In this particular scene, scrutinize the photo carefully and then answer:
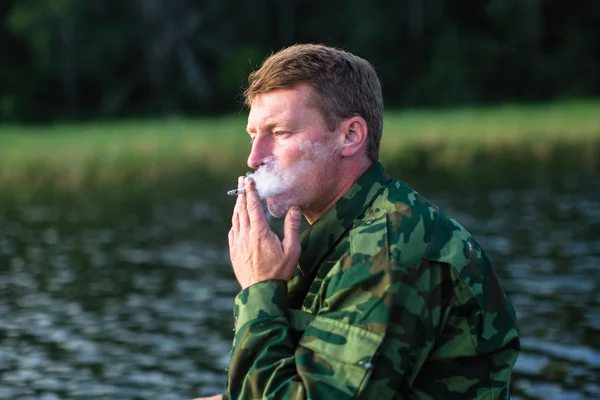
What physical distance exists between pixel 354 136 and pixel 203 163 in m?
25.5

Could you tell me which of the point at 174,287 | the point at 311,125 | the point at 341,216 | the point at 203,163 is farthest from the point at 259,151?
the point at 203,163

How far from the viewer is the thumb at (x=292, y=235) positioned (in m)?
3.25

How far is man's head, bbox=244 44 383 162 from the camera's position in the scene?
331 cm

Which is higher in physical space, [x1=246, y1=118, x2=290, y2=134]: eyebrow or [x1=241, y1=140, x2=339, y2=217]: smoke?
[x1=246, y1=118, x2=290, y2=134]: eyebrow

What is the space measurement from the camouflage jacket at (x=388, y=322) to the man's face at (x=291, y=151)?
22 cm

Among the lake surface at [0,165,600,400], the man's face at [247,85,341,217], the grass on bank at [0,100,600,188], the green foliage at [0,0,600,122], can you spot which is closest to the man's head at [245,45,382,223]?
the man's face at [247,85,341,217]

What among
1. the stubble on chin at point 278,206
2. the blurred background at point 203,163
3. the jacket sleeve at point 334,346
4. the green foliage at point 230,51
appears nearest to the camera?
the jacket sleeve at point 334,346

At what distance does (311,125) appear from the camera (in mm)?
3363

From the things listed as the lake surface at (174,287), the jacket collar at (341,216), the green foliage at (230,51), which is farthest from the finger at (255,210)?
the green foliage at (230,51)

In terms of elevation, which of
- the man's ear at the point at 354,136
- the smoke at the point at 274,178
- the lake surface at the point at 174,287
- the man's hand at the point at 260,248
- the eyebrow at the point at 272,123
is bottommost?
the lake surface at the point at 174,287

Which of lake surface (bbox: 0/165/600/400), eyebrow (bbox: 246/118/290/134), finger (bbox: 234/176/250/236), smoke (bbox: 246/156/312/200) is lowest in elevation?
lake surface (bbox: 0/165/600/400)

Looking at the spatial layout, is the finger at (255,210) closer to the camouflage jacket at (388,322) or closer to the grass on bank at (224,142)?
the camouflage jacket at (388,322)

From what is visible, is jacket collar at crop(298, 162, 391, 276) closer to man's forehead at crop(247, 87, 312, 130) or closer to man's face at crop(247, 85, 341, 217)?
man's face at crop(247, 85, 341, 217)

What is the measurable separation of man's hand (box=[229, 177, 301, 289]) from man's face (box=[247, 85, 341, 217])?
0.12 metres
